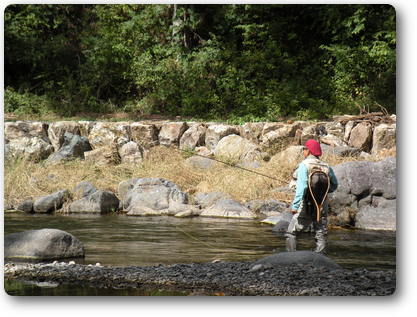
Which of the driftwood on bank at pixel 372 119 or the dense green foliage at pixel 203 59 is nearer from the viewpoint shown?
the driftwood on bank at pixel 372 119

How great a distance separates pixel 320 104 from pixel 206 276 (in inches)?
545

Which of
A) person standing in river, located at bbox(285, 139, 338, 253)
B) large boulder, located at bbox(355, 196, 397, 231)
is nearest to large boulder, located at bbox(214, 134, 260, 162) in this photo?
large boulder, located at bbox(355, 196, 397, 231)

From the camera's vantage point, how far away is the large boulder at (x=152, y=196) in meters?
10.7

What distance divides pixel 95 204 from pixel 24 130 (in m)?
4.86

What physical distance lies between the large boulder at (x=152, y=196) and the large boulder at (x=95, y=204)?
420 mm

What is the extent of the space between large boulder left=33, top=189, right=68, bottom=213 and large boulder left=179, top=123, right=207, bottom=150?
14.0ft

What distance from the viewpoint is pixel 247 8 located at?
19.2 m

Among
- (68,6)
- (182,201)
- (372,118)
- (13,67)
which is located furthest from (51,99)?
(372,118)

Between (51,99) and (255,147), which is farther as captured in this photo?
(51,99)

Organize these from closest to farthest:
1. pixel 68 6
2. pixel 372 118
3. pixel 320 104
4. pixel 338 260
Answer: pixel 338 260 < pixel 372 118 < pixel 320 104 < pixel 68 6

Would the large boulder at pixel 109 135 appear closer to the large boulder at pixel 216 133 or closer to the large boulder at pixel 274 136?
the large boulder at pixel 216 133

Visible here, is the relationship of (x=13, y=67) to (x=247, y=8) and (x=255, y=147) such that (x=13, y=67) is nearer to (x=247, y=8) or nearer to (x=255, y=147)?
(x=247, y=8)

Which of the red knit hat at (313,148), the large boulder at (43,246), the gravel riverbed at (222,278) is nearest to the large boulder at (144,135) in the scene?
the large boulder at (43,246)
